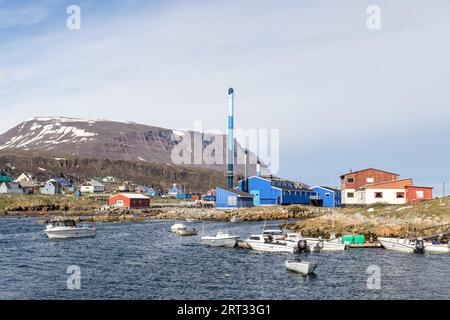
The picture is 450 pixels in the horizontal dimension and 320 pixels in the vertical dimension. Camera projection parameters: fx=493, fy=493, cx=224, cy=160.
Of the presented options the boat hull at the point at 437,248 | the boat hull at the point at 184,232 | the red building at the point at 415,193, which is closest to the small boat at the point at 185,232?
the boat hull at the point at 184,232

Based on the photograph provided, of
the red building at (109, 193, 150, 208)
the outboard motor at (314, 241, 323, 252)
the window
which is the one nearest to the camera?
the outboard motor at (314, 241, 323, 252)

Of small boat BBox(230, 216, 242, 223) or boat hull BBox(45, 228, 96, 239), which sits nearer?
boat hull BBox(45, 228, 96, 239)

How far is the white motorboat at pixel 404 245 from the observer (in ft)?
174

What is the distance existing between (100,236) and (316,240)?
112 ft

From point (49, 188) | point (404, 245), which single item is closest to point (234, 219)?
point (404, 245)

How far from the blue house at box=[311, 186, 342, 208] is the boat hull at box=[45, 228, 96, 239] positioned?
85.2m

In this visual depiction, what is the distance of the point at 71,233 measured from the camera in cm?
7169

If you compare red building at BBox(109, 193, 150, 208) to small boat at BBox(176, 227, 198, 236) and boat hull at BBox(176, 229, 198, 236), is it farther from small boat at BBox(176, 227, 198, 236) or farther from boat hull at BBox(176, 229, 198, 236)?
boat hull at BBox(176, 229, 198, 236)

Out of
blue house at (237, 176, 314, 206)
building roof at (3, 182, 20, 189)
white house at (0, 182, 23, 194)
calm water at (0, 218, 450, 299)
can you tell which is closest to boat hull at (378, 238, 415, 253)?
calm water at (0, 218, 450, 299)

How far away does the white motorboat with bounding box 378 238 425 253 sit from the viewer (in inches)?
2092

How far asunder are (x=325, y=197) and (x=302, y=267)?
106144 mm

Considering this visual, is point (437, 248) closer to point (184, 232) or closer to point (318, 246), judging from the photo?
point (318, 246)

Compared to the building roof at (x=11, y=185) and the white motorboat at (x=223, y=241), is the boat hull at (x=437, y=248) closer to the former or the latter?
the white motorboat at (x=223, y=241)
